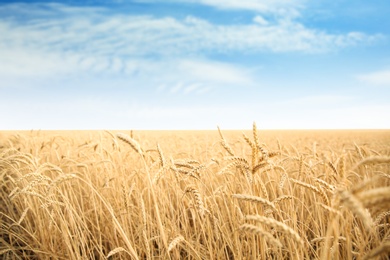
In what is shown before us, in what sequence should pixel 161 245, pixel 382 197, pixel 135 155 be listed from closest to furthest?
pixel 382 197 < pixel 161 245 < pixel 135 155

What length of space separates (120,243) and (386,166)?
169 inches

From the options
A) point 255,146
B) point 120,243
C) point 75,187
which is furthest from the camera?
point 75,187

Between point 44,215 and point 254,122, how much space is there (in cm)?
266

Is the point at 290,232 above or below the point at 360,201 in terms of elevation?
below

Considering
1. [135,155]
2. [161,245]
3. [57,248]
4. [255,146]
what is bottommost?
[57,248]

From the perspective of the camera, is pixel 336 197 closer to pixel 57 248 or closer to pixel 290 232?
pixel 290 232

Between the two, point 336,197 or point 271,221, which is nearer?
point 271,221

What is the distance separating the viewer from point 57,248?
2.67 m

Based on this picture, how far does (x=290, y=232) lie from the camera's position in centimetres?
74

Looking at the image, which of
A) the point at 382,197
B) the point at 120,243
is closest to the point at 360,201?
the point at 382,197

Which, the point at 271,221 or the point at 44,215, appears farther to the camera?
the point at 44,215

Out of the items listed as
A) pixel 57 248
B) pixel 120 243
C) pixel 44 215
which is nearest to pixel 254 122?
pixel 120 243

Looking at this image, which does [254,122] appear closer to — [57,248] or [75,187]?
[57,248]

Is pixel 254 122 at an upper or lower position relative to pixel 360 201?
upper
